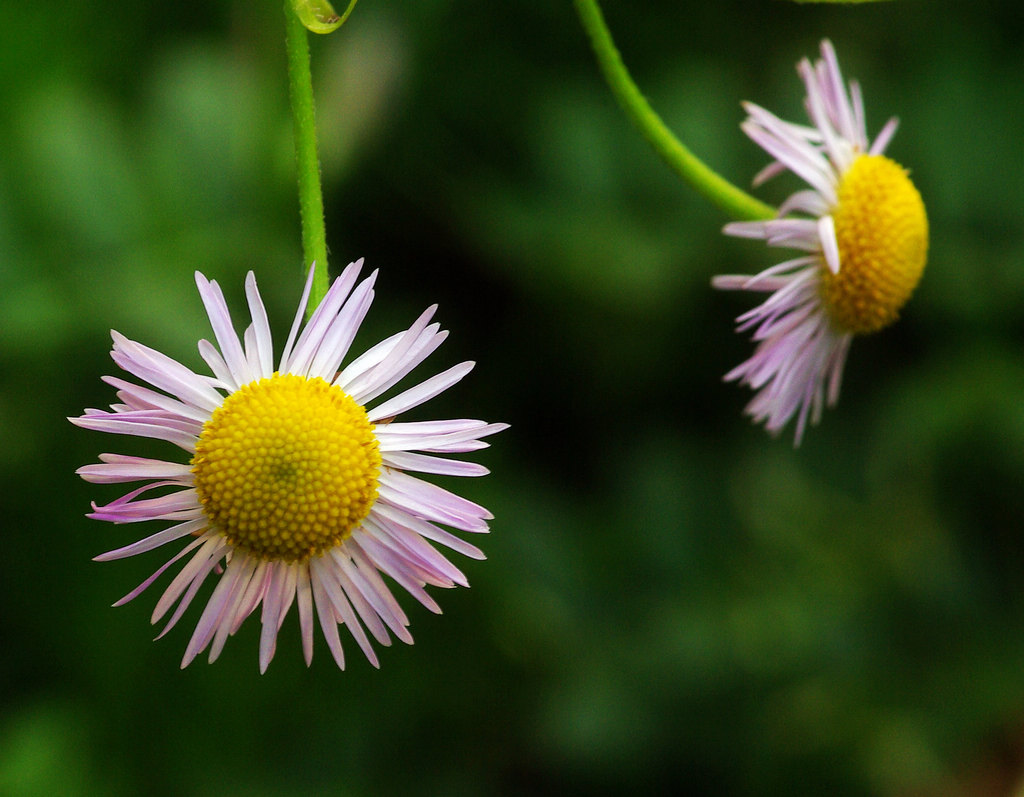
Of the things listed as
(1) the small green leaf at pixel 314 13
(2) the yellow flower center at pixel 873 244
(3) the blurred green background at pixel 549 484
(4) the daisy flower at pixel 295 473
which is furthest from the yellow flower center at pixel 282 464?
(3) the blurred green background at pixel 549 484

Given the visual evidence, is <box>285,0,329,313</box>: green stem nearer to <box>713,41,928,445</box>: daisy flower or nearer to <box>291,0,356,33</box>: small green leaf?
<box>291,0,356,33</box>: small green leaf

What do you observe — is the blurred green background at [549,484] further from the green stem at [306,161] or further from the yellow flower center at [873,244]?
the green stem at [306,161]

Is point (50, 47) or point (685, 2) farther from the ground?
point (685, 2)

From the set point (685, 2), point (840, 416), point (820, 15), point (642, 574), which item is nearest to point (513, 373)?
point (642, 574)

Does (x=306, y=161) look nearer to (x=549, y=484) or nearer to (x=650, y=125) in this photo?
(x=650, y=125)

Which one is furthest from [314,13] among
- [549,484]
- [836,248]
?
[549,484]

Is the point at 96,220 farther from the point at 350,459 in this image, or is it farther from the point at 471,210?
the point at 350,459
